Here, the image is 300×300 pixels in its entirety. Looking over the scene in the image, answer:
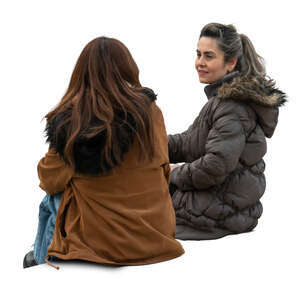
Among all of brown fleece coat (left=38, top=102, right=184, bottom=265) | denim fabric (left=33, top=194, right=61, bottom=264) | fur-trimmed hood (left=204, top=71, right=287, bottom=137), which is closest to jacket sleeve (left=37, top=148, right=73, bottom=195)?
brown fleece coat (left=38, top=102, right=184, bottom=265)

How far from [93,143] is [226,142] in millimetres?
1058

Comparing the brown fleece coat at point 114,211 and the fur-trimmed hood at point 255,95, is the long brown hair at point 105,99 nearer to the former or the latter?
the brown fleece coat at point 114,211

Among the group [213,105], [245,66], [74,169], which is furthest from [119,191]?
[245,66]

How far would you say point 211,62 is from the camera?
490 cm

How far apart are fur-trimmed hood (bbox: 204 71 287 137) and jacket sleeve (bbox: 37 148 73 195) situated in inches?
48.7

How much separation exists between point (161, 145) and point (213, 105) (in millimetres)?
661

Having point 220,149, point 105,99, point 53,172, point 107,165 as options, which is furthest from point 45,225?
point 220,149

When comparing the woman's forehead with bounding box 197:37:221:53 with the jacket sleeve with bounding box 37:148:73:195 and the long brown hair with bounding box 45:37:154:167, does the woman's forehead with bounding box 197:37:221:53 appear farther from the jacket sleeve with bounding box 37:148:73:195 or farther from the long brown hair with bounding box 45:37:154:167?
the jacket sleeve with bounding box 37:148:73:195

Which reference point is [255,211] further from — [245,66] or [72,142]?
[72,142]

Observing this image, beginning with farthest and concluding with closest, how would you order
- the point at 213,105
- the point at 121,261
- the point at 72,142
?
1. the point at 213,105
2. the point at 121,261
3. the point at 72,142

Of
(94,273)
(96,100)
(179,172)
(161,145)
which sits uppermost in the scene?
(96,100)

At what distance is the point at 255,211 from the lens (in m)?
4.97

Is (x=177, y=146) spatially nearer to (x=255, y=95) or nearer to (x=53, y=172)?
(x=255, y=95)

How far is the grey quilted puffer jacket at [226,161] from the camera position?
186 inches
